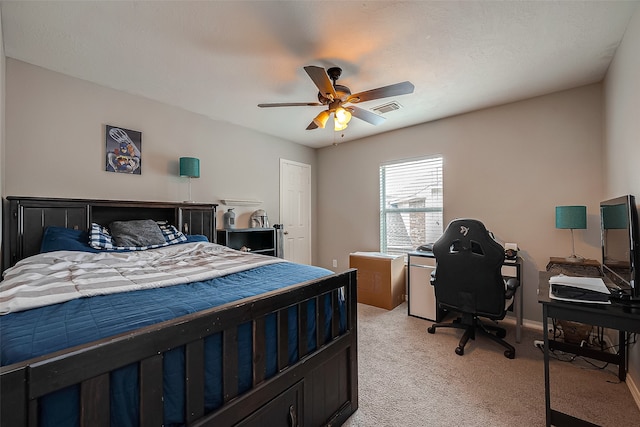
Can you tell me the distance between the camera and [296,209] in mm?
4906

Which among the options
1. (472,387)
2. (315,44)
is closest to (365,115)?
(315,44)

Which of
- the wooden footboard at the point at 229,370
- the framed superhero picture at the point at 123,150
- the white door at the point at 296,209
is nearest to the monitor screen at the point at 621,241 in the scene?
the wooden footboard at the point at 229,370

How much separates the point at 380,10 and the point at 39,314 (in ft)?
7.76

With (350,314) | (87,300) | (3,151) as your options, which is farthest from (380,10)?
(3,151)

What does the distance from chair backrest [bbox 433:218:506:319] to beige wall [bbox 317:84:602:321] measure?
3.82 ft

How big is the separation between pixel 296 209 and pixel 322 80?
9.92ft

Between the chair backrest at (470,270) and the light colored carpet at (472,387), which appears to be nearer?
the light colored carpet at (472,387)

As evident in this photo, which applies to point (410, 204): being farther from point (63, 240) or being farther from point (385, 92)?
point (63, 240)

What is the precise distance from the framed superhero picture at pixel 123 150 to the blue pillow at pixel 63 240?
31.1 inches

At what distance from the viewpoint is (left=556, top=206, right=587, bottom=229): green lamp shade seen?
248 centimetres

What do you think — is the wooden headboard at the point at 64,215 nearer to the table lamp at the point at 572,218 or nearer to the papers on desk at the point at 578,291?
the papers on desk at the point at 578,291

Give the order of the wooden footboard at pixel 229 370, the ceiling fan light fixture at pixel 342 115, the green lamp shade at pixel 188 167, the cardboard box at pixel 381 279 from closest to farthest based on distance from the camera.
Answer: the wooden footboard at pixel 229 370
the ceiling fan light fixture at pixel 342 115
the green lamp shade at pixel 188 167
the cardboard box at pixel 381 279

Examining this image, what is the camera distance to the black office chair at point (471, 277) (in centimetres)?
223

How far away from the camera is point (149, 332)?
812 millimetres
